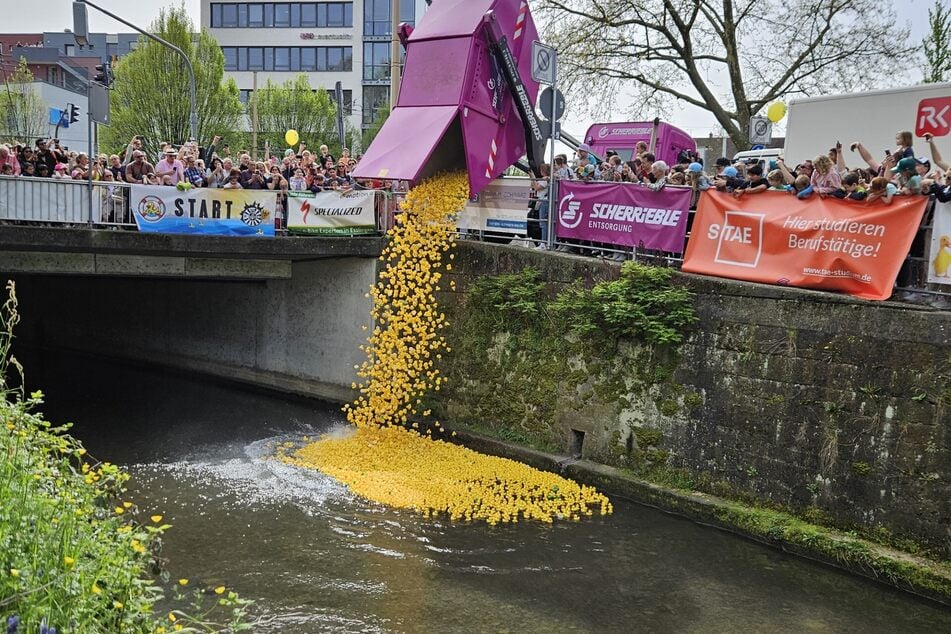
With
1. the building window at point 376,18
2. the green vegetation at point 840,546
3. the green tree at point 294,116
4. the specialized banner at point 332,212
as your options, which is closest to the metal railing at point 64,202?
the specialized banner at point 332,212

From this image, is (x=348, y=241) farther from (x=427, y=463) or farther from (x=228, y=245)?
(x=427, y=463)

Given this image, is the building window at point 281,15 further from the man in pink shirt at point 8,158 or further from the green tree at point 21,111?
the man in pink shirt at point 8,158

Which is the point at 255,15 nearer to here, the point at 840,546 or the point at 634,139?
the point at 634,139

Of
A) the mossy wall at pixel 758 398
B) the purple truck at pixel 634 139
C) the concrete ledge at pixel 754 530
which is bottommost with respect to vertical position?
→ the concrete ledge at pixel 754 530

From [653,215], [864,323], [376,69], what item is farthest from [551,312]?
[376,69]

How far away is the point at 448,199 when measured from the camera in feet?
47.9

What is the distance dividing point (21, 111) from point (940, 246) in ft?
145

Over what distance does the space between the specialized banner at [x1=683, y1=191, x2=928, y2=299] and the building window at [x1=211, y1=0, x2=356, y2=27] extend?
201 ft

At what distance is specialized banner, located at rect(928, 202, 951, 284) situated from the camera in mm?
9781

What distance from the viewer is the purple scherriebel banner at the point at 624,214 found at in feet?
41.8

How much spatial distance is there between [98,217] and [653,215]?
911 cm

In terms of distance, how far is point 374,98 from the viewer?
68.9 metres

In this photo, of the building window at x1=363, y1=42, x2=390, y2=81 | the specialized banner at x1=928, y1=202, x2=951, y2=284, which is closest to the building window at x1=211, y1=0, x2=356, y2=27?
the building window at x1=363, y1=42, x2=390, y2=81

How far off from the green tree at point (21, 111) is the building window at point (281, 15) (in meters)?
26.1
